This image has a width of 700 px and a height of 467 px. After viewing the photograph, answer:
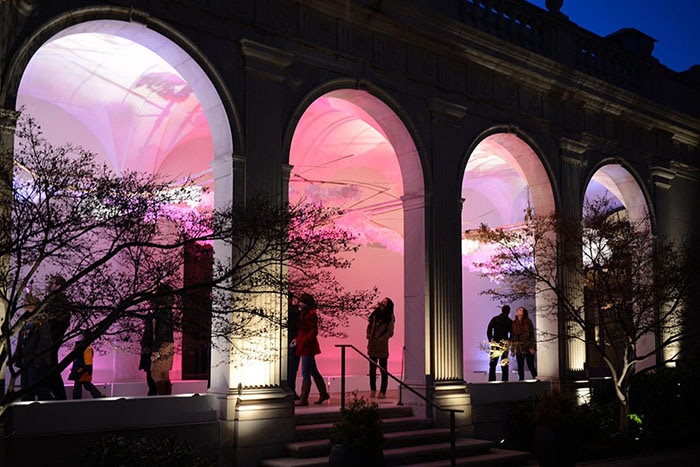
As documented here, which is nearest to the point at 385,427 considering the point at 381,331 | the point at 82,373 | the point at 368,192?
the point at 381,331

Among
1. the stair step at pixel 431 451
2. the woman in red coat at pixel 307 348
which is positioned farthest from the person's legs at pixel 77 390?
the stair step at pixel 431 451

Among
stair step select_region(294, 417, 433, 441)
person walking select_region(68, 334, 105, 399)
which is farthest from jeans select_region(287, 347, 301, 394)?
person walking select_region(68, 334, 105, 399)

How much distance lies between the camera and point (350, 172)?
763 inches

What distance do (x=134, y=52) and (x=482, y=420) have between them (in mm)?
8327

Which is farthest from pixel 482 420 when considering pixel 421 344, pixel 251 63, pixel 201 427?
pixel 251 63

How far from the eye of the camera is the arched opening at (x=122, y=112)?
13375mm

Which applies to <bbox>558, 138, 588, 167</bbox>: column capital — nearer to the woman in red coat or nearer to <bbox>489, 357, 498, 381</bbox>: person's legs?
<bbox>489, 357, 498, 381</bbox>: person's legs

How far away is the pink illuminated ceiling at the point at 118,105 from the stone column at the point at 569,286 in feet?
22.4

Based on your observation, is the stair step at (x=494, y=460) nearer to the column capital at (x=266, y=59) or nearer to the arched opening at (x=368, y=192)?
the arched opening at (x=368, y=192)

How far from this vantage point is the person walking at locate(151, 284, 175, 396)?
7.07 m

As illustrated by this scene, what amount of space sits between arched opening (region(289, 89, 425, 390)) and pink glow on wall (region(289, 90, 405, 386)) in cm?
2

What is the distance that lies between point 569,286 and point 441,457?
17.1 feet

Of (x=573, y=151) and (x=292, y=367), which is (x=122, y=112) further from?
(x=573, y=151)

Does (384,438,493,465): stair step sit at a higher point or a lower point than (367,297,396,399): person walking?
lower
